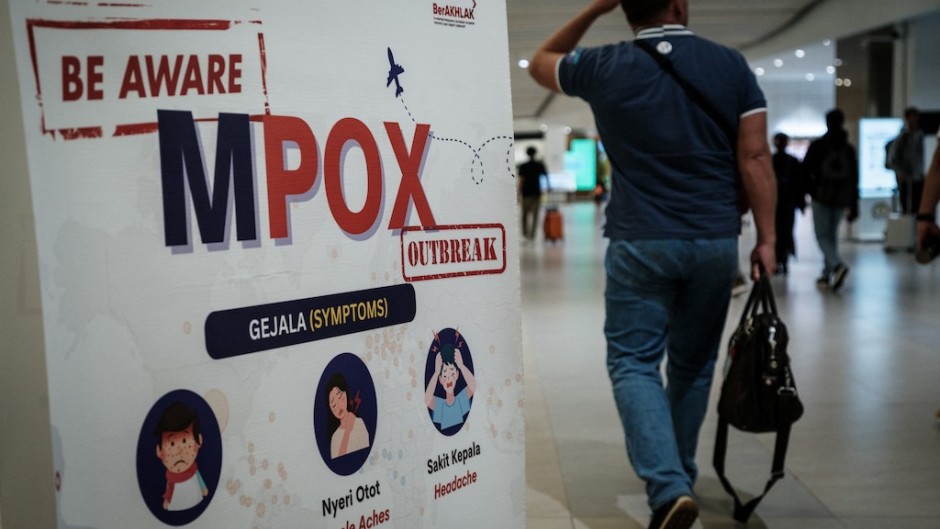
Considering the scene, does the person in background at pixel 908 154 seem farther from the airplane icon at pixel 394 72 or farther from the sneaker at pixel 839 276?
the airplane icon at pixel 394 72

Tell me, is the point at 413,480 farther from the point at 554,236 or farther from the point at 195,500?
the point at 554,236

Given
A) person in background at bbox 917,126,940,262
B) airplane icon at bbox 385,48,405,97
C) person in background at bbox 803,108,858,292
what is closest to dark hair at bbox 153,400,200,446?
airplane icon at bbox 385,48,405,97

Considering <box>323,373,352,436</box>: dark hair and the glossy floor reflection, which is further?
the glossy floor reflection

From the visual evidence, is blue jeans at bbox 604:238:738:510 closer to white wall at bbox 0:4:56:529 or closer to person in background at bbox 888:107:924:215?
white wall at bbox 0:4:56:529

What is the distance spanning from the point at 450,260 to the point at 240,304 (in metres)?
0.46

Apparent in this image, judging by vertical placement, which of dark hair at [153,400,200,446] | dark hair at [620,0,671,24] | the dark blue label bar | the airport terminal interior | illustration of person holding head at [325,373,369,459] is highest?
dark hair at [620,0,671,24]

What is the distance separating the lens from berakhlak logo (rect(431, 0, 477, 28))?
5.60 ft

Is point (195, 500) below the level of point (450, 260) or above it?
below

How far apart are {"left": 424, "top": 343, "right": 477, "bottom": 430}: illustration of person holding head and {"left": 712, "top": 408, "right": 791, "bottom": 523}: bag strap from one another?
1522mm

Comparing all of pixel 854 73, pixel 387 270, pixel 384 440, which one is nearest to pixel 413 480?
pixel 384 440

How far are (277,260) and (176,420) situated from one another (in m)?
0.29

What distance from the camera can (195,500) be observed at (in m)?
1.40

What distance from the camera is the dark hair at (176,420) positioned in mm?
1358

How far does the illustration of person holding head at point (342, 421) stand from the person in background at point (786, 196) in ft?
31.2
